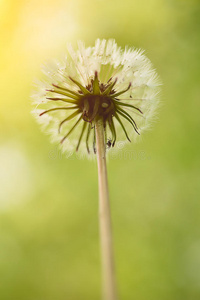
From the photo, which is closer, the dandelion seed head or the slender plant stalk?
the slender plant stalk

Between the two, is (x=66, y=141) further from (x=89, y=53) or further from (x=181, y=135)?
(x=181, y=135)

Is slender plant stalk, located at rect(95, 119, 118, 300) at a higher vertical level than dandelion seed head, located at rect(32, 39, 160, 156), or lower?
lower

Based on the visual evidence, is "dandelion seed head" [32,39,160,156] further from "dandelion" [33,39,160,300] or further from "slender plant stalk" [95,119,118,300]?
"slender plant stalk" [95,119,118,300]

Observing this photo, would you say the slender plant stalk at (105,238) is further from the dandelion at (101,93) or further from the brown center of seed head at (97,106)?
the brown center of seed head at (97,106)

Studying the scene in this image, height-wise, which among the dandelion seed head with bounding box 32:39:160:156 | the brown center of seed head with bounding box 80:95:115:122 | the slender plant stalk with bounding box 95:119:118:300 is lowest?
the slender plant stalk with bounding box 95:119:118:300

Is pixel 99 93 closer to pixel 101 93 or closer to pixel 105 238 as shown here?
pixel 101 93

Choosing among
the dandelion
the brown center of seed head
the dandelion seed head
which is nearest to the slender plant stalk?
the dandelion

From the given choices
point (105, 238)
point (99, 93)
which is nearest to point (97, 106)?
point (99, 93)

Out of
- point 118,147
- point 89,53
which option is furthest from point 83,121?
point 89,53

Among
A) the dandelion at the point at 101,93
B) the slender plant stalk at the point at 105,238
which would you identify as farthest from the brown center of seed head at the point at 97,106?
the slender plant stalk at the point at 105,238
